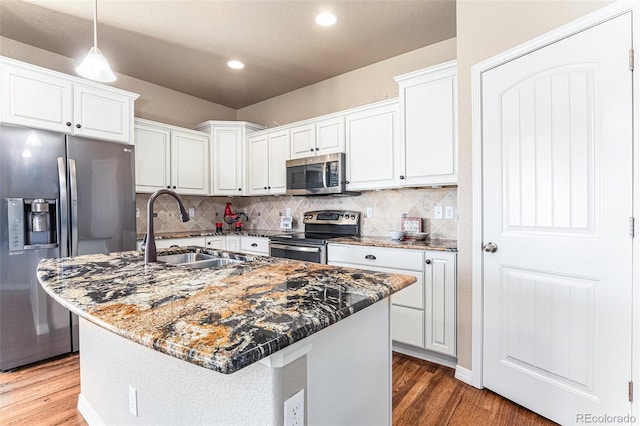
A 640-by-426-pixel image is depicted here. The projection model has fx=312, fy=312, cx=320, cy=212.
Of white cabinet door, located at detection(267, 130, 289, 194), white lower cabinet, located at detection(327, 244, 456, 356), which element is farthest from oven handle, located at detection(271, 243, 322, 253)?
white cabinet door, located at detection(267, 130, 289, 194)

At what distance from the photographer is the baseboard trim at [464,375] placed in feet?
6.81

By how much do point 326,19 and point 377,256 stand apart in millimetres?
1972

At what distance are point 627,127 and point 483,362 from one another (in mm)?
1523

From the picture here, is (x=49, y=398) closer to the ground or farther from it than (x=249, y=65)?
closer to the ground

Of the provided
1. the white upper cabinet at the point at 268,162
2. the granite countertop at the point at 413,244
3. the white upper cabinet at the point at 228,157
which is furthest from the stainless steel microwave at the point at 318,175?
the white upper cabinet at the point at 228,157

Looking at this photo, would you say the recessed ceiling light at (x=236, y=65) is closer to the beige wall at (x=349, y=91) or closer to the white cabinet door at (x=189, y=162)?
the beige wall at (x=349, y=91)

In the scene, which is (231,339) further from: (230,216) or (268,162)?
(230,216)

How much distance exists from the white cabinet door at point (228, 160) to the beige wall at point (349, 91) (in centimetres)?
59

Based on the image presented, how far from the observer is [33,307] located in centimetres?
237

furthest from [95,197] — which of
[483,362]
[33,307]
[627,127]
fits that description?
A: [627,127]

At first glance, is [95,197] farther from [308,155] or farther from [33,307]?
[308,155]

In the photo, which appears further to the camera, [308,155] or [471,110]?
[308,155]

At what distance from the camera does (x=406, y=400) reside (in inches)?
75.2

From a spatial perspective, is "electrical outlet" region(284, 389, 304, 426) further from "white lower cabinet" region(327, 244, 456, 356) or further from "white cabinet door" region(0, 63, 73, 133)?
"white cabinet door" region(0, 63, 73, 133)
